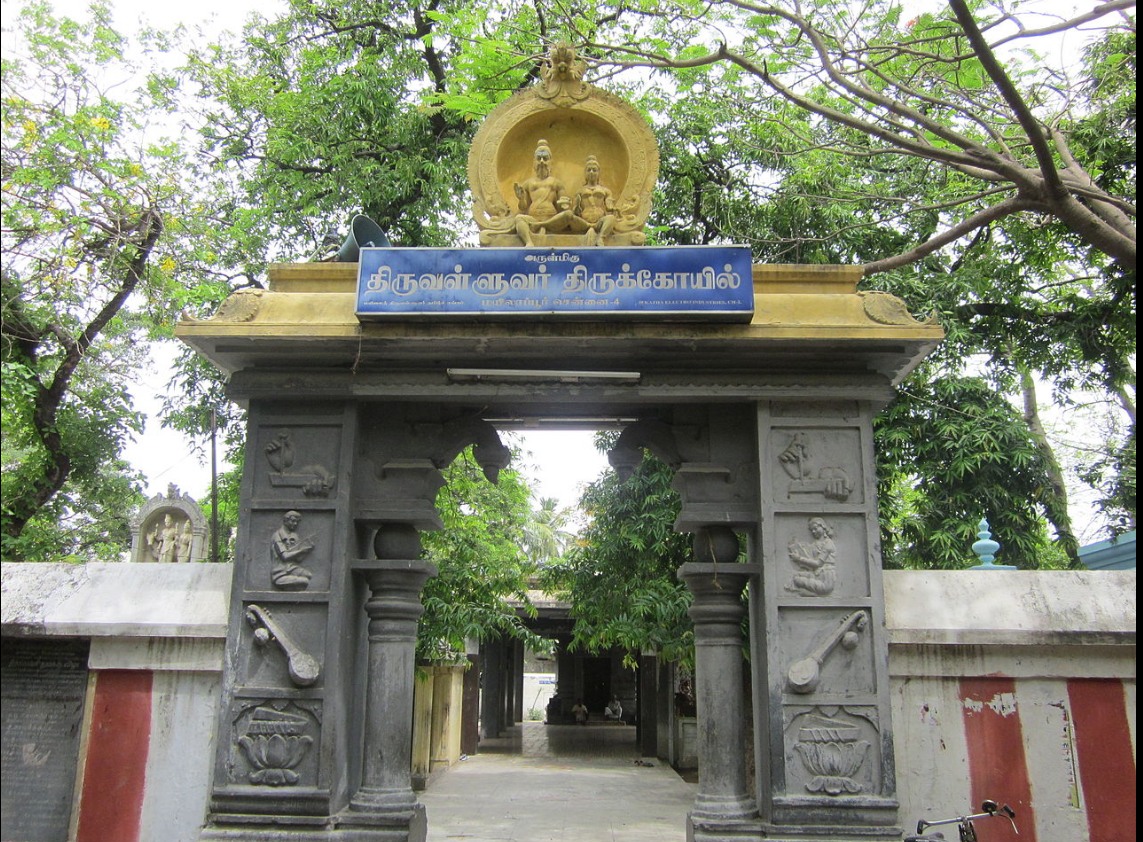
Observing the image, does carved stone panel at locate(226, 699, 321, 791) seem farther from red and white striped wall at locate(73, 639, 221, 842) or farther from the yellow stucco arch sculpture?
the yellow stucco arch sculpture

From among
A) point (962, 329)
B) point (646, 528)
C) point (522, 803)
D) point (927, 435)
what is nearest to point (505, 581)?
point (646, 528)

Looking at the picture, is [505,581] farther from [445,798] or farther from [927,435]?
[927,435]

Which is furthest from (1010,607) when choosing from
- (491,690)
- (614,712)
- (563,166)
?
(614,712)

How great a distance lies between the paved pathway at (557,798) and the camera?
1015 centimetres

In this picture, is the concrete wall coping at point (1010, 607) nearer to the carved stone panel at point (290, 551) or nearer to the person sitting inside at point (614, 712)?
the carved stone panel at point (290, 551)

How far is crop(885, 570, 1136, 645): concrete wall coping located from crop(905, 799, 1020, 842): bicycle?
3.27 ft

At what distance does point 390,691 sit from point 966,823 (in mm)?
3767

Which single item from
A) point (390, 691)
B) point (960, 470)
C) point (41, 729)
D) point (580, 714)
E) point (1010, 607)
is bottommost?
point (580, 714)

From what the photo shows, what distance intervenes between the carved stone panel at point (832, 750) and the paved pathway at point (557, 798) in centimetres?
454

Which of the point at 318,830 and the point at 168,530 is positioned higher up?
the point at 168,530

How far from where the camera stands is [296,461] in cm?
641

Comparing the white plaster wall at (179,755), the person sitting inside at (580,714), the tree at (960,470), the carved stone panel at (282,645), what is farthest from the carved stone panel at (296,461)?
the person sitting inside at (580,714)

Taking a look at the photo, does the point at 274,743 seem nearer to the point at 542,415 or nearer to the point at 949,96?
the point at 542,415

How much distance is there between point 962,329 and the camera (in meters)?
11.9
